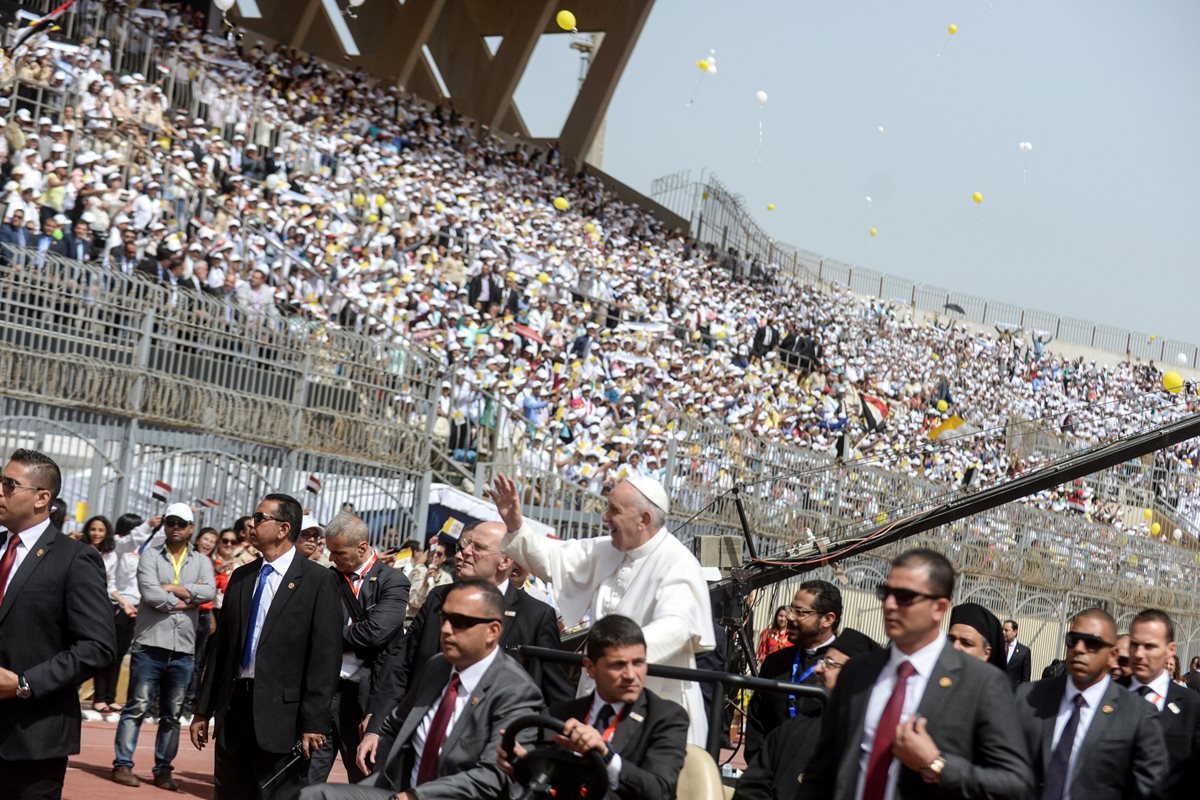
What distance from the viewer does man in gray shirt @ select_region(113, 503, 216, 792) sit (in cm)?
1008

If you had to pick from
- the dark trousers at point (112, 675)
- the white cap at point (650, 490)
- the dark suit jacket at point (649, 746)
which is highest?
the white cap at point (650, 490)

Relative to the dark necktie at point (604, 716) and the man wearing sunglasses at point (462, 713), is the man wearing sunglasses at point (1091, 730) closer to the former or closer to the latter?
the dark necktie at point (604, 716)

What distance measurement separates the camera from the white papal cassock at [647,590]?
6477 mm

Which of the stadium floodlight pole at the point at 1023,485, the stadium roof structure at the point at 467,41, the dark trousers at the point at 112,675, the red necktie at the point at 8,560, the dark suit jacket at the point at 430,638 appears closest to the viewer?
the red necktie at the point at 8,560

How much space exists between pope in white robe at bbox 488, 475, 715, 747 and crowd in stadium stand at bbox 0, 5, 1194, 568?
8.93 meters

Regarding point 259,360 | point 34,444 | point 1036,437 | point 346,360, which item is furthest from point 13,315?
point 1036,437

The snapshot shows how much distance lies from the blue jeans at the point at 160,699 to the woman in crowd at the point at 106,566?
1.92 m

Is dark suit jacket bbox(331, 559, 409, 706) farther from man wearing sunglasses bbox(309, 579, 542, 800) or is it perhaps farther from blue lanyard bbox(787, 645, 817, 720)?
man wearing sunglasses bbox(309, 579, 542, 800)

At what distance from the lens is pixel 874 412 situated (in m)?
31.9

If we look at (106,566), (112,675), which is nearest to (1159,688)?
(106,566)

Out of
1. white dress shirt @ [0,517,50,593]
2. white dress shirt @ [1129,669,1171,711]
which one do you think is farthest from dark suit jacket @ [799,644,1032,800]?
white dress shirt @ [0,517,50,593]

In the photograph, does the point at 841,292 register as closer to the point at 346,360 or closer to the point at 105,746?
the point at 346,360

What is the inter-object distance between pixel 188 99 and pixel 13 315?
12866mm

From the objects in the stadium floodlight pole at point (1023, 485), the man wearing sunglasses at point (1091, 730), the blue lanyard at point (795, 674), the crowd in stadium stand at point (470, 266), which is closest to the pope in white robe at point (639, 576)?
the blue lanyard at point (795, 674)
